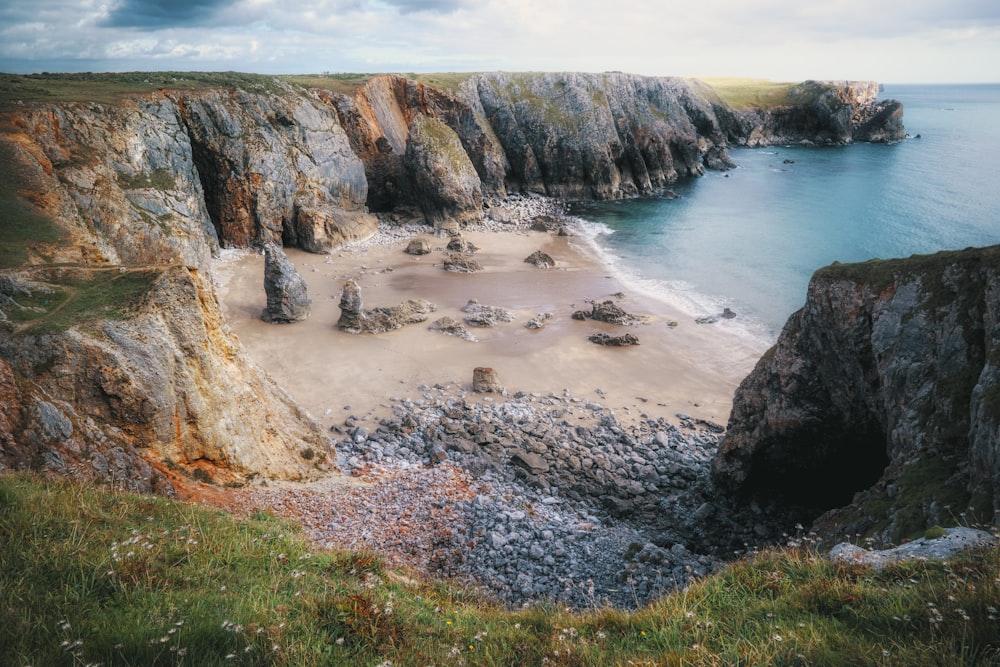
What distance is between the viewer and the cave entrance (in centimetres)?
1545

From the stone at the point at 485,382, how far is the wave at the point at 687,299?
16562 mm

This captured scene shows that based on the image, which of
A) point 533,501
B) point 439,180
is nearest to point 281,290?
point 533,501

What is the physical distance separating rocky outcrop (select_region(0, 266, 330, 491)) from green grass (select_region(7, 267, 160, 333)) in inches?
0.9

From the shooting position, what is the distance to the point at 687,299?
41375mm

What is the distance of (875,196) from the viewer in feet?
234

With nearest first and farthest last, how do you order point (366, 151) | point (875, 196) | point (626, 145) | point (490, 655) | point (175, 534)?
point (490, 655) < point (175, 534) < point (366, 151) < point (875, 196) < point (626, 145)

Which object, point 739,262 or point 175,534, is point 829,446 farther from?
point 739,262

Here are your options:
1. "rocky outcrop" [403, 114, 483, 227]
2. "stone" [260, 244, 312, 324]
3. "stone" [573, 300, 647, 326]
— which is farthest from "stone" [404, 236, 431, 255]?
"stone" [573, 300, 647, 326]

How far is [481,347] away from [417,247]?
1935cm

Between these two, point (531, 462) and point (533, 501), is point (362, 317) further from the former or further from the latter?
point (533, 501)

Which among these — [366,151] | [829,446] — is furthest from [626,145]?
[829,446]

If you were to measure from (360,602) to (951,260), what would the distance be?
14.2 metres

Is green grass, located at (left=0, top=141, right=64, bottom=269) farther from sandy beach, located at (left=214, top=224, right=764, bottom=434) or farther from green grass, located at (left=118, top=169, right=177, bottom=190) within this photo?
sandy beach, located at (left=214, top=224, right=764, bottom=434)

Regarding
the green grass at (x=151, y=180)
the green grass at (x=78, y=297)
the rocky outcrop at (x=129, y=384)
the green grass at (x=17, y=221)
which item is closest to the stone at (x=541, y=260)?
the green grass at (x=151, y=180)
